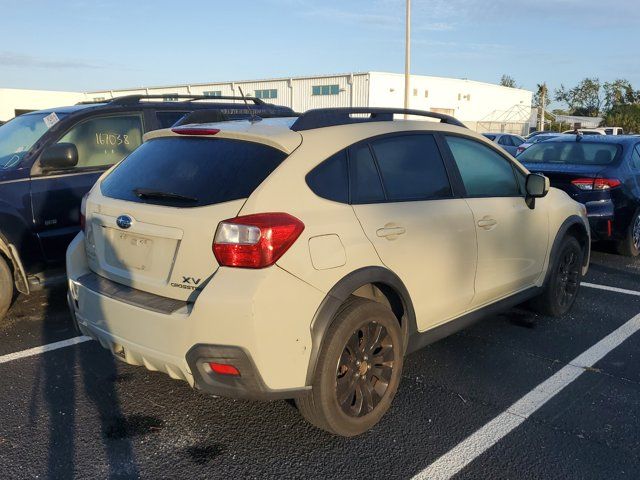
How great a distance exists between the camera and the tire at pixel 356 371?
284 cm

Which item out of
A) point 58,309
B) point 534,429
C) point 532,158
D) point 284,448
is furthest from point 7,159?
point 532,158

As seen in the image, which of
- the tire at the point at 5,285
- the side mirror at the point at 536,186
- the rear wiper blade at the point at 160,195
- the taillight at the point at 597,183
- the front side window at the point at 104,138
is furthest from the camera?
the taillight at the point at 597,183

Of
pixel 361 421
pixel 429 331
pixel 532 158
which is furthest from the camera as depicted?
pixel 532 158

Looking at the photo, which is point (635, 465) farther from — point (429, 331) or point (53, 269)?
point (53, 269)

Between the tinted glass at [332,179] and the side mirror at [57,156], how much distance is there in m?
2.87

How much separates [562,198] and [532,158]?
3.15 meters

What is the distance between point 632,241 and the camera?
7.25 metres

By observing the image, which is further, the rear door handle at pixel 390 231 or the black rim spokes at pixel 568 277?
the black rim spokes at pixel 568 277

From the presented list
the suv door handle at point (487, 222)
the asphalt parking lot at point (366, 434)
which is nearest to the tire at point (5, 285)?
the asphalt parking lot at point (366, 434)

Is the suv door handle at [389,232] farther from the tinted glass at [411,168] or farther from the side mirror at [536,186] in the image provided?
the side mirror at [536,186]

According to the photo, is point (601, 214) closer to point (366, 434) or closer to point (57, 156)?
point (366, 434)

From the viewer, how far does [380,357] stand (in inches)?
125

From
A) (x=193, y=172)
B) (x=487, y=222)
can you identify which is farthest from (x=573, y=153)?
(x=193, y=172)

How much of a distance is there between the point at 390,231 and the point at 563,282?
105 inches
